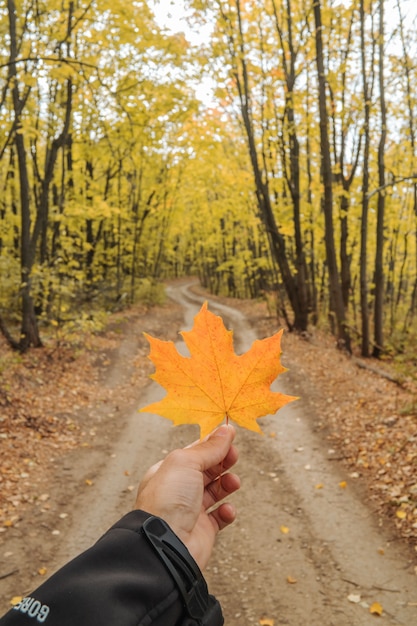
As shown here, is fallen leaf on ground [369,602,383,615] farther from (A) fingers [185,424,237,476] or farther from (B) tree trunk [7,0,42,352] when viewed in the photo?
(B) tree trunk [7,0,42,352]

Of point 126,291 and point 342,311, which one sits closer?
point 342,311

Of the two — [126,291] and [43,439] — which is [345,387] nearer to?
[43,439]

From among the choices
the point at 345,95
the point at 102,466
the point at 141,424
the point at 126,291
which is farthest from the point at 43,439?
the point at 126,291

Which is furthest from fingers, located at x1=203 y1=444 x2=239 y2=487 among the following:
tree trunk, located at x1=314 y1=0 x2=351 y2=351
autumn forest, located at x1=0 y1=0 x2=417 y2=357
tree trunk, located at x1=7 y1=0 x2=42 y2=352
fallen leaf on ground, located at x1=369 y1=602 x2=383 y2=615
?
tree trunk, located at x1=314 y1=0 x2=351 y2=351

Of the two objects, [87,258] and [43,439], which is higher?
[87,258]

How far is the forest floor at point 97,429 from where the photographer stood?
5.37m

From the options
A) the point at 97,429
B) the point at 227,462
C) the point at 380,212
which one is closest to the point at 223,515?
the point at 227,462

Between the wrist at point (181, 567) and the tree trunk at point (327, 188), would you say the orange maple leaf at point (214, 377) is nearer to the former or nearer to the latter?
the wrist at point (181, 567)

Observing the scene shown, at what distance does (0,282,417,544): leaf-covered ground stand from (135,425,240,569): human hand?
3.97 metres

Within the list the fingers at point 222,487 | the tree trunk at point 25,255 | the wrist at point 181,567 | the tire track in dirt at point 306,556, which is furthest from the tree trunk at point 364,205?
the wrist at point 181,567

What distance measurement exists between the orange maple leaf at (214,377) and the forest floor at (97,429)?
3.91m

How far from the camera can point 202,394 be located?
178 cm

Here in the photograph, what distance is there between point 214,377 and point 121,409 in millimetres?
8624

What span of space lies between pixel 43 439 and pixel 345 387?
6.20 metres
